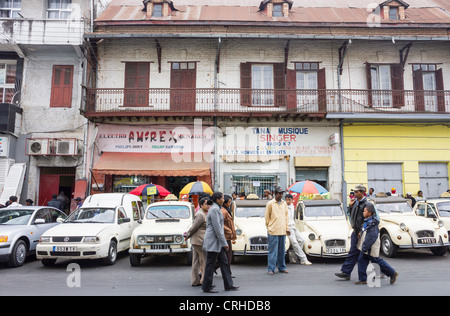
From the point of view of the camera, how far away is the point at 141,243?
8477 mm

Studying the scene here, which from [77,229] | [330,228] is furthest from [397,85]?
[77,229]

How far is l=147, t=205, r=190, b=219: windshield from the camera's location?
9.89m

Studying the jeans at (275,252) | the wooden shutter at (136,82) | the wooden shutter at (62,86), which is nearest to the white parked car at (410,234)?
the jeans at (275,252)

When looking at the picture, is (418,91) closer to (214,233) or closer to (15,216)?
(214,233)

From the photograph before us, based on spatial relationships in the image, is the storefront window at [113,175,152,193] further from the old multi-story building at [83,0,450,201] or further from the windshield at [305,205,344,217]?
the windshield at [305,205,344,217]

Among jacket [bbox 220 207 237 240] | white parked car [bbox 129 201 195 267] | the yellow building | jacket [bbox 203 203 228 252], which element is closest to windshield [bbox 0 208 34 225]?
white parked car [bbox 129 201 195 267]

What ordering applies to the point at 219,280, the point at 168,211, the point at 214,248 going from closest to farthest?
the point at 214,248, the point at 219,280, the point at 168,211

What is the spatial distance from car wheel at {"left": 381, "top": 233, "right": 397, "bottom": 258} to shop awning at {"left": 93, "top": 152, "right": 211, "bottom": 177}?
24.2 feet

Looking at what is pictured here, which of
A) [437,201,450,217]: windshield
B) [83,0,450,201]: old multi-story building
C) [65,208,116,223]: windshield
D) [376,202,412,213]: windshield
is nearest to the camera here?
[65,208,116,223]: windshield

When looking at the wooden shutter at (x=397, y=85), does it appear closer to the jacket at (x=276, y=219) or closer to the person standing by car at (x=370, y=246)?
the jacket at (x=276, y=219)

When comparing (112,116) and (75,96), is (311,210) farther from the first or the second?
(75,96)

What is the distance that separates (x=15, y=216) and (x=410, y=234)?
11129 millimetres

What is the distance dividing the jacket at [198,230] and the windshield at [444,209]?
8.34 metres

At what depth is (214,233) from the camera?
6043 mm
